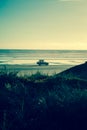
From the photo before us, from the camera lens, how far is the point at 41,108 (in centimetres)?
1012

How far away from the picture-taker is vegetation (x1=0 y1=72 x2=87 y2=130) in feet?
31.3

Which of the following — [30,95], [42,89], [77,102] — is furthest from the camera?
[42,89]

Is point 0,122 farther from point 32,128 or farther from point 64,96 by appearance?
point 64,96

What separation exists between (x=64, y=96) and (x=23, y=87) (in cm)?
162

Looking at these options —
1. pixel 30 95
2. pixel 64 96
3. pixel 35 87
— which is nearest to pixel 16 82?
pixel 35 87

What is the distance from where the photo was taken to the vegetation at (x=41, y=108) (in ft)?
31.3

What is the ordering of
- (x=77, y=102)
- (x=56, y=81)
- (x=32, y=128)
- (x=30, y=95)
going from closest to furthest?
(x=32, y=128) → (x=77, y=102) → (x=30, y=95) → (x=56, y=81)

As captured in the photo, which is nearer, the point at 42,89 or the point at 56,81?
the point at 42,89

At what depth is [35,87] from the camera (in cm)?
1230

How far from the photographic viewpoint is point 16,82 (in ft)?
41.9

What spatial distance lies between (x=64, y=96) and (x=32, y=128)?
1.43m

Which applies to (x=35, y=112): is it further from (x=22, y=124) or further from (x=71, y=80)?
(x=71, y=80)

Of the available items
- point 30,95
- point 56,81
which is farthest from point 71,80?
point 30,95

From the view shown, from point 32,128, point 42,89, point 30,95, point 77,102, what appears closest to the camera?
point 32,128
